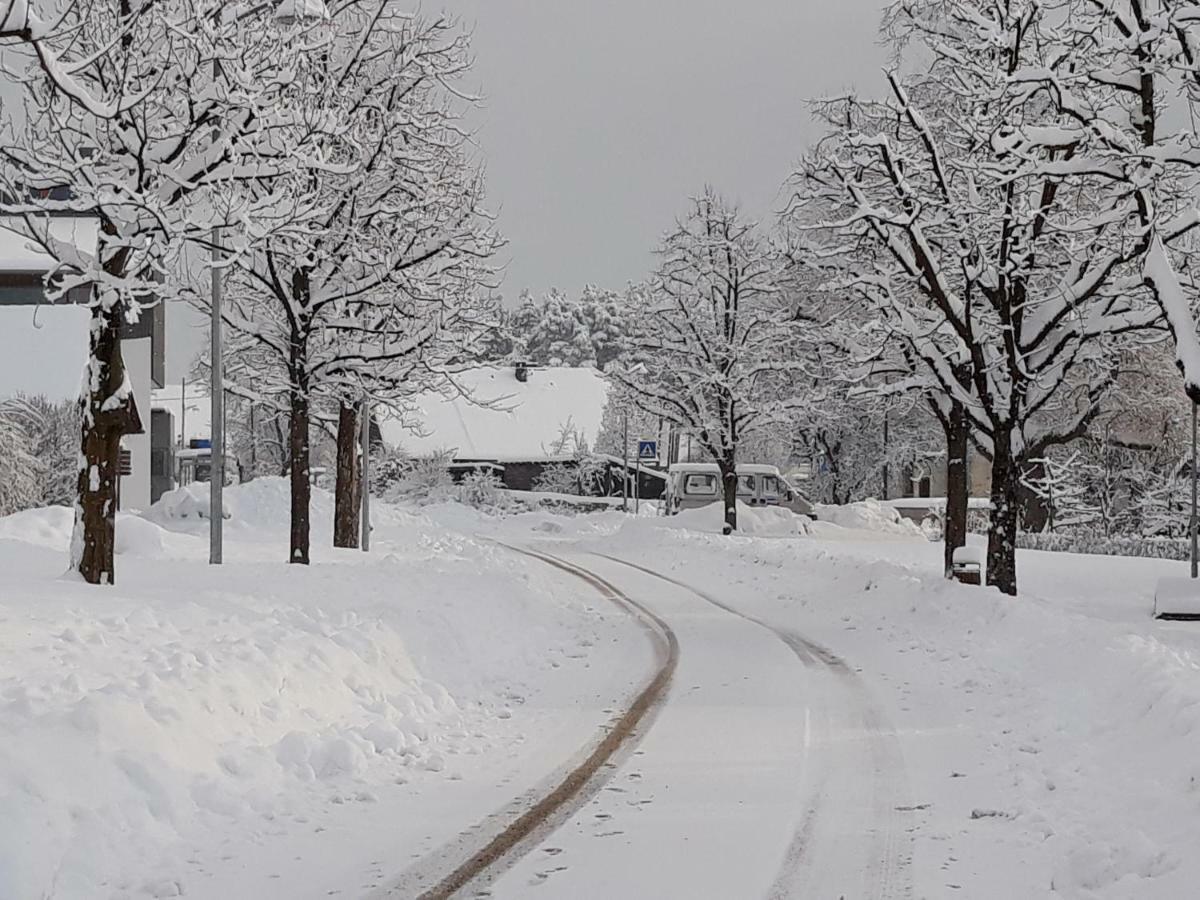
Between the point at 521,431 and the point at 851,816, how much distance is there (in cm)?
7507

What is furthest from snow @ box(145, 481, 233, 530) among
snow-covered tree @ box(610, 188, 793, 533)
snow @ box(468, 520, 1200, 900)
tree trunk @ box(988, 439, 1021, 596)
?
tree trunk @ box(988, 439, 1021, 596)

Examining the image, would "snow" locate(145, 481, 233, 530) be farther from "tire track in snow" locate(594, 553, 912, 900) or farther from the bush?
the bush

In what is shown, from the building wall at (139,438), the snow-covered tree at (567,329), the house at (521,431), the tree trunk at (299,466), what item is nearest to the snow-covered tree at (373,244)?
the tree trunk at (299,466)

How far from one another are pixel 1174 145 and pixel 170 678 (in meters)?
10.5

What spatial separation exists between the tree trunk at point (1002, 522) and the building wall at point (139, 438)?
27461 mm

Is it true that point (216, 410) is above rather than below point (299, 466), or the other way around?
above

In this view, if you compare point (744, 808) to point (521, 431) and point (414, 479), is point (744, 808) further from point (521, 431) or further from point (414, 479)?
point (521, 431)

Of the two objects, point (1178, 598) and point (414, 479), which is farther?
point (414, 479)

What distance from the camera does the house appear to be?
76.1m

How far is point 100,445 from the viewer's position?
13953 mm

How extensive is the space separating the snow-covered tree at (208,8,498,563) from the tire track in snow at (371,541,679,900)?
11286 millimetres

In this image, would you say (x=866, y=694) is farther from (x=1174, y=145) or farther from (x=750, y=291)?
(x=750, y=291)

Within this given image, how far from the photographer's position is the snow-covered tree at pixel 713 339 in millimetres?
40719

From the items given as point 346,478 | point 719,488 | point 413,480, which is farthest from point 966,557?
point 413,480
